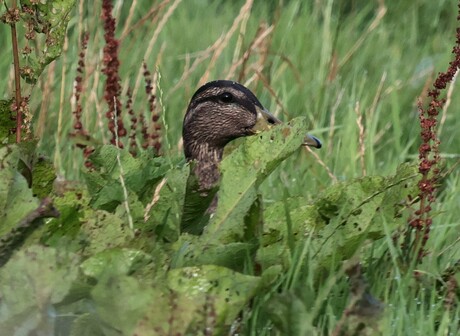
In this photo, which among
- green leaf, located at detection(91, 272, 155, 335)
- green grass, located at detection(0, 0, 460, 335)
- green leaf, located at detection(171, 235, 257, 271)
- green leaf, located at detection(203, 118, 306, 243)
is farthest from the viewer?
green grass, located at detection(0, 0, 460, 335)

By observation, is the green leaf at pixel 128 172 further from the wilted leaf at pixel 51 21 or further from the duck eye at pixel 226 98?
the duck eye at pixel 226 98

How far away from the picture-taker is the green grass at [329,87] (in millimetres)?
3840

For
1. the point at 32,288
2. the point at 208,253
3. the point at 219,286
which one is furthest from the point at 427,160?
the point at 32,288

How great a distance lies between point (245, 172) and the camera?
129 inches

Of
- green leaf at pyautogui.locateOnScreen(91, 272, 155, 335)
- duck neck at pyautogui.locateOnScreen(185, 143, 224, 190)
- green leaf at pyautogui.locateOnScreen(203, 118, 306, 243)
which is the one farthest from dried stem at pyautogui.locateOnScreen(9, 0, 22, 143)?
duck neck at pyautogui.locateOnScreen(185, 143, 224, 190)

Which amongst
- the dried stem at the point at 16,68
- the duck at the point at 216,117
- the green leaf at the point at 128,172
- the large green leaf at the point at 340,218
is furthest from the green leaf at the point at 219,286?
the duck at the point at 216,117

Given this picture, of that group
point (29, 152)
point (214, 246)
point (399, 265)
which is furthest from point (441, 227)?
point (29, 152)

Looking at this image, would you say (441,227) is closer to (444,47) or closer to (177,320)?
(177,320)

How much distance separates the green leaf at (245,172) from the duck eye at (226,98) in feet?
3.86

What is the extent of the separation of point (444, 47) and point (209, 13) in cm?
141

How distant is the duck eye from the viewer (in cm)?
449

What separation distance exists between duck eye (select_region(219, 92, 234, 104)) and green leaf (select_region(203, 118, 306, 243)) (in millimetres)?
1177

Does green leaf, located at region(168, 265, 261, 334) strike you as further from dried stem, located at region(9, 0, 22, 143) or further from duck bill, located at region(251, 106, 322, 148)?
duck bill, located at region(251, 106, 322, 148)

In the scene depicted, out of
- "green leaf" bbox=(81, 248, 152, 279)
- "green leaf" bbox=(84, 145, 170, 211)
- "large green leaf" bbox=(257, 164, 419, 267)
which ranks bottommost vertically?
"green leaf" bbox=(81, 248, 152, 279)
